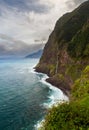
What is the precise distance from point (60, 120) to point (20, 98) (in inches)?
2763

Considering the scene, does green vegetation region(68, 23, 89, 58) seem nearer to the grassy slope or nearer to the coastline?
the coastline

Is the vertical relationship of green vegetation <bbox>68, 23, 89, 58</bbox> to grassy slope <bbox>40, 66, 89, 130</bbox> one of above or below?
above

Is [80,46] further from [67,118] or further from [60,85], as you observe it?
[67,118]

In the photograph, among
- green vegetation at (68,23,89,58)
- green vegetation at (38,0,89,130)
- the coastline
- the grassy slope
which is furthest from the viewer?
green vegetation at (68,23,89,58)

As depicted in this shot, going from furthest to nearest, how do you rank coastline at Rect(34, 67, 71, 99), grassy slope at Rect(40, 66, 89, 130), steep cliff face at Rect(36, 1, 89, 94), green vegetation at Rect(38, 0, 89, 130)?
steep cliff face at Rect(36, 1, 89, 94), coastline at Rect(34, 67, 71, 99), green vegetation at Rect(38, 0, 89, 130), grassy slope at Rect(40, 66, 89, 130)

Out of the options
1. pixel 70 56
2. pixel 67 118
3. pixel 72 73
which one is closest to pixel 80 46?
pixel 70 56

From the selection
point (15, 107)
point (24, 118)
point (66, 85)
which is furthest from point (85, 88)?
point (66, 85)

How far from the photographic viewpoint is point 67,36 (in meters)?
164

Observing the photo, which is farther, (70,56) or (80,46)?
(70,56)

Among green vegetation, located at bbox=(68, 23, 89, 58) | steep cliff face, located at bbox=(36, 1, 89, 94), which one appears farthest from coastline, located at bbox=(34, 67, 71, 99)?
green vegetation, located at bbox=(68, 23, 89, 58)

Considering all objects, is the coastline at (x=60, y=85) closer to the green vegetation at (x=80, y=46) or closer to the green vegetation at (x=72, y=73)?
the green vegetation at (x=72, y=73)

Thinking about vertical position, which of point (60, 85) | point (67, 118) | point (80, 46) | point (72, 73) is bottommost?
point (60, 85)

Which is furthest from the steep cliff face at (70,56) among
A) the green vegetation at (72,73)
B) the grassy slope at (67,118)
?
the grassy slope at (67,118)

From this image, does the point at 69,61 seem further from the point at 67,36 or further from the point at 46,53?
the point at 46,53
